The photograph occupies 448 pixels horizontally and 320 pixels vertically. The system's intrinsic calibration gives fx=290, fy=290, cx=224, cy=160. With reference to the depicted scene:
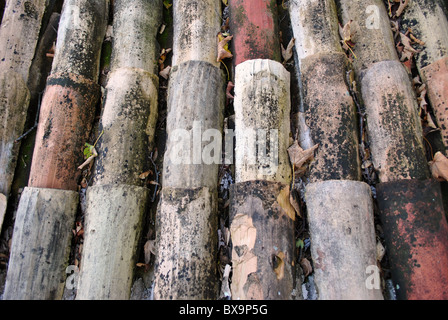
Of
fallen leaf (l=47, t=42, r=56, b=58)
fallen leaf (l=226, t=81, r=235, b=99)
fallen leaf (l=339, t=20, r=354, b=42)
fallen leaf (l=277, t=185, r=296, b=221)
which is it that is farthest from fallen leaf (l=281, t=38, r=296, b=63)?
fallen leaf (l=47, t=42, r=56, b=58)

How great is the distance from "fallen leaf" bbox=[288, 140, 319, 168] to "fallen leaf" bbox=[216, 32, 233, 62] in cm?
92

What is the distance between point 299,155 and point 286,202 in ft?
1.06

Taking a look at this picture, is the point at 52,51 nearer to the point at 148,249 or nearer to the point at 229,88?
the point at 229,88

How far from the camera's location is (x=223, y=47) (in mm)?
2297

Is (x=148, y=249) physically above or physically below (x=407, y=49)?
below

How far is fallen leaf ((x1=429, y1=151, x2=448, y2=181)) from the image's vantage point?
5.72ft

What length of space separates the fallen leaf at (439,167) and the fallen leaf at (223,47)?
157 centimetres

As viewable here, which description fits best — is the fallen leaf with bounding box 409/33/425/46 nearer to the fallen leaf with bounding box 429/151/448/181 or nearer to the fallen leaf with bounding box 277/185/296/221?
the fallen leaf with bounding box 429/151/448/181

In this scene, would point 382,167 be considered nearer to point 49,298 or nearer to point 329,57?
point 329,57

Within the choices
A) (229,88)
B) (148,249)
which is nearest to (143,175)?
(148,249)

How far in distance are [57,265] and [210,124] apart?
1.35 m

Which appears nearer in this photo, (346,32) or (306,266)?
(306,266)

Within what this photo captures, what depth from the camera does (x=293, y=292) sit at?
1643 millimetres
